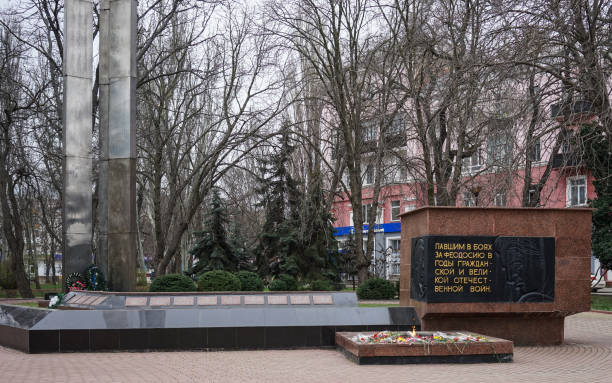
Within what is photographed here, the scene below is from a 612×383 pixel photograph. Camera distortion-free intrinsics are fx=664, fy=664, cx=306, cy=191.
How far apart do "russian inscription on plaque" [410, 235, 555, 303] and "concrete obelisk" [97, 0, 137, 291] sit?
7863 millimetres

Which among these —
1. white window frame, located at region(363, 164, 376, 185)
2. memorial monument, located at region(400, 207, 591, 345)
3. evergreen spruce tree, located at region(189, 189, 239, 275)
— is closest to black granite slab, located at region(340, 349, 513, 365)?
memorial monument, located at region(400, 207, 591, 345)

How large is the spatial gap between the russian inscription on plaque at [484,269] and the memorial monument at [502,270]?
0.06 ft

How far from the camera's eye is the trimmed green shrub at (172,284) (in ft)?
52.9

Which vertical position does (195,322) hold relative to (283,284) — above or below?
above

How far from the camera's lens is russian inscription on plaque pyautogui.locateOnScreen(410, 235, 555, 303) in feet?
39.9

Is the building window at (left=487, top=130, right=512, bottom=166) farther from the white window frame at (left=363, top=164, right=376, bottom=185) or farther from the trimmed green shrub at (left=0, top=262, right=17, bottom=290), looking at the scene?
the trimmed green shrub at (left=0, top=262, right=17, bottom=290)

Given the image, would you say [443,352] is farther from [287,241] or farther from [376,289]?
[287,241]

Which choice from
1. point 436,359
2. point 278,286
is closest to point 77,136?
point 278,286

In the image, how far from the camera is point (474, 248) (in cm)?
1237

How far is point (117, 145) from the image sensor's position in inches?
675

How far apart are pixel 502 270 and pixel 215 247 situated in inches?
776

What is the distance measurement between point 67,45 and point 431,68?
35.8ft

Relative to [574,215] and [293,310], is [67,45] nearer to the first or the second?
[293,310]

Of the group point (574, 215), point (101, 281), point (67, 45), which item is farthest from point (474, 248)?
point (67, 45)
